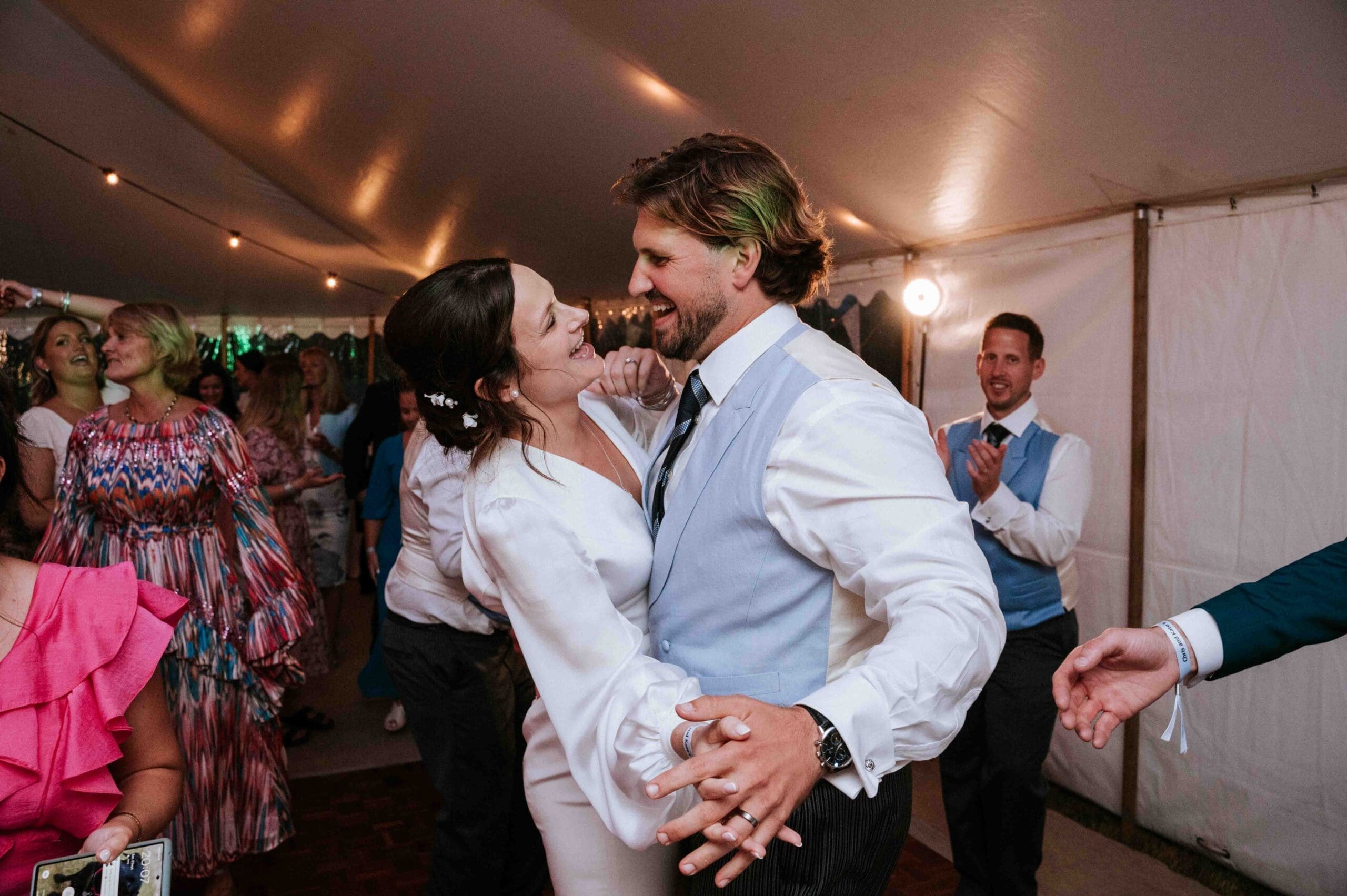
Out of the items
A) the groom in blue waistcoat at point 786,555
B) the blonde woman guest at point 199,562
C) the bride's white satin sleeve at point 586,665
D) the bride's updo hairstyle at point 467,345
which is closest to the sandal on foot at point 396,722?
the blonde woman guest at point 199,562

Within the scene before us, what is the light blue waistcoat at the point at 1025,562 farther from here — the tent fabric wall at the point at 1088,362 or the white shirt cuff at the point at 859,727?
the white shirt cuff at the point at 859,727

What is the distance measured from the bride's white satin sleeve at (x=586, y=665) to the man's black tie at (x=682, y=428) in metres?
0.18

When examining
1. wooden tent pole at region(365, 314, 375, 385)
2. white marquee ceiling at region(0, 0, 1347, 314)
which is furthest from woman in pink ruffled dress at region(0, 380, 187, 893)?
wooden tent pole at region(365, 314, 375, 385)

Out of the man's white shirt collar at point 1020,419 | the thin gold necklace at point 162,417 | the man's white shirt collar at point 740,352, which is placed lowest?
the thin gold necklace at point 162,417

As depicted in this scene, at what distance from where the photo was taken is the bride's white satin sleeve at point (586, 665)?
126 centimetres

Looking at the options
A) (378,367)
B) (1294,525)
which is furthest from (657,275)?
(378,367)

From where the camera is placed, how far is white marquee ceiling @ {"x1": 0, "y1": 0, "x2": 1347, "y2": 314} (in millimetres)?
2154

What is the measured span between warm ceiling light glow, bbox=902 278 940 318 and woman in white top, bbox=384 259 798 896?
222cm

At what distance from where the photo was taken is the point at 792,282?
5.29 ft

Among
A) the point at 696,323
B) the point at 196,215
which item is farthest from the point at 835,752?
the point at 196,215

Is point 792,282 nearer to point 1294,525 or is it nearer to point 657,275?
point 657,275

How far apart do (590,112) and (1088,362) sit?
214cm

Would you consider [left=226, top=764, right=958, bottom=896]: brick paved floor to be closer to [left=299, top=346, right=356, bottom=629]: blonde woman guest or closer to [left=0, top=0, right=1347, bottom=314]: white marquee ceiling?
[left=299, top=346, right=356, bottom=629]: blonde woman guest

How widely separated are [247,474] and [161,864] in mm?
1774
